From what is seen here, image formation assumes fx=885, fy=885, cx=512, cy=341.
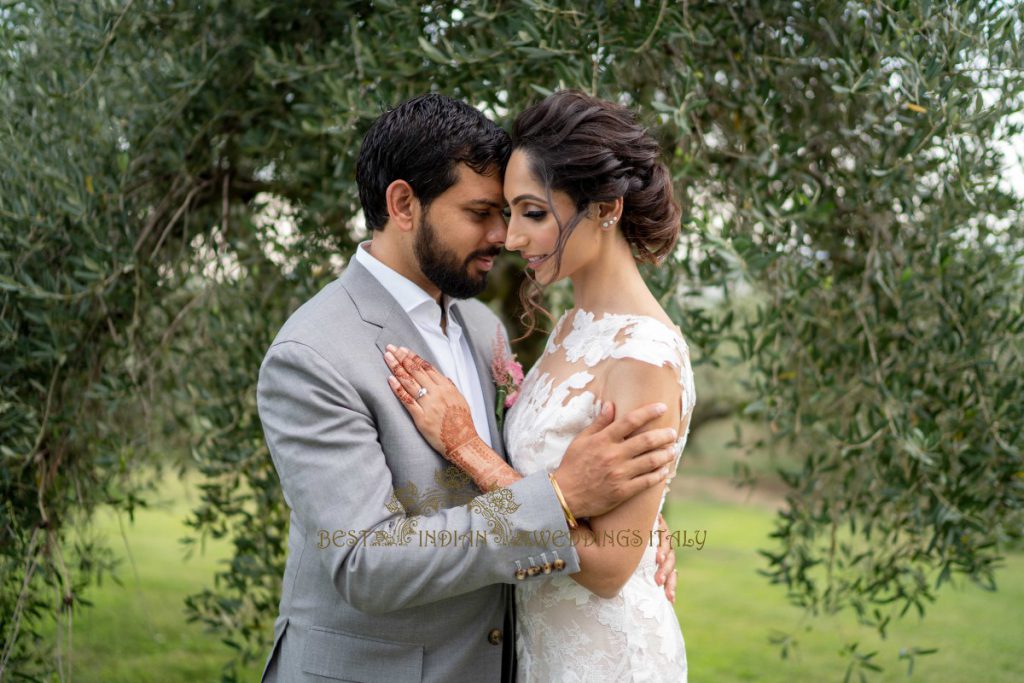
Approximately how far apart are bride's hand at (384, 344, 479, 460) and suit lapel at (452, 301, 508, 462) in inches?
10.0

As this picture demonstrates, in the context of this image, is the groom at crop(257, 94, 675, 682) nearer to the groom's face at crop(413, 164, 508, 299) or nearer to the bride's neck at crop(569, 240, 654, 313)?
the groom's face at crop(413, 164, 508, 299)

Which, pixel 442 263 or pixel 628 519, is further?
pixel 442 263

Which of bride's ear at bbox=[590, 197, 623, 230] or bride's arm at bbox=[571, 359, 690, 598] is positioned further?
bride's ear at bbox=[590, 197, 623, 230]

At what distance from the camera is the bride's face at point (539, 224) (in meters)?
2.10

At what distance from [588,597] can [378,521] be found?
595mm

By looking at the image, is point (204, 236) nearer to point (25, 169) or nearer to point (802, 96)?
point (25, 169)

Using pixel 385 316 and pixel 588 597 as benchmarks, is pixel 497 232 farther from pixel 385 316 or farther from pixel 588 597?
pixel 588 597

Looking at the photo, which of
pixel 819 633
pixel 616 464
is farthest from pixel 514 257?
pixel 819 633

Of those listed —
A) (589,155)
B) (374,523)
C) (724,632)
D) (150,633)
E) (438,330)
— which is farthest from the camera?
(724,632)

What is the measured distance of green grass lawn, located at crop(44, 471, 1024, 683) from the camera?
591cm

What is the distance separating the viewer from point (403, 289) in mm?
2326

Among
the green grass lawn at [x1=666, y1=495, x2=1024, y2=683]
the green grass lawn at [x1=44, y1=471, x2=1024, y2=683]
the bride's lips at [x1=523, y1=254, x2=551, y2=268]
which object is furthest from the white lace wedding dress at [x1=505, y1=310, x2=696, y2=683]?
the green grass lawn at [x1=666, y1=495, x2=1024, y2=683]

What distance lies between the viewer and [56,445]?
325cm

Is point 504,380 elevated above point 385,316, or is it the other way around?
point 385,316
